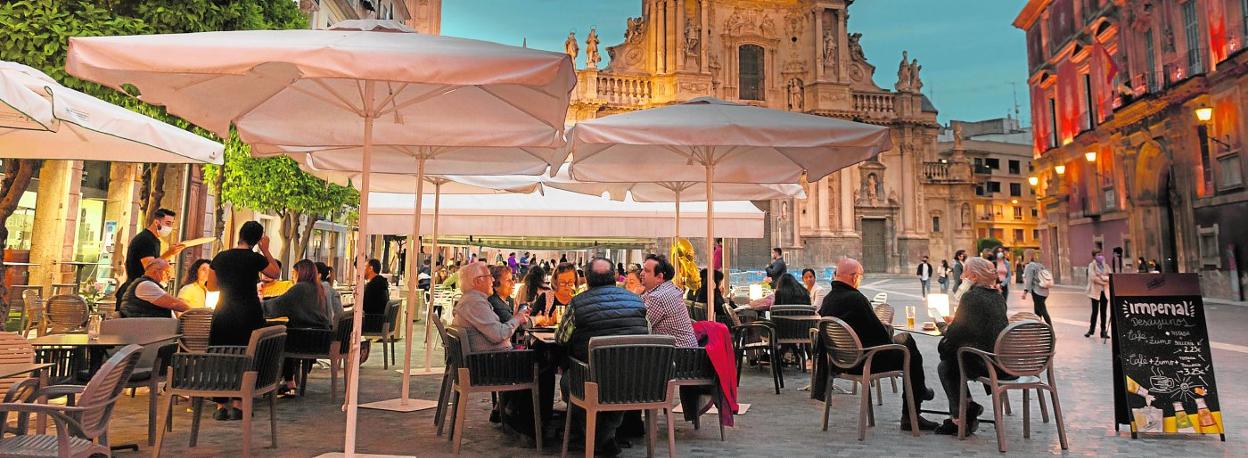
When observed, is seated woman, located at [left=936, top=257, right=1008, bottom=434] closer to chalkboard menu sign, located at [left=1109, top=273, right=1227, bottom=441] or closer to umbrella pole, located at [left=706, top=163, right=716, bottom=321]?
chalkboard menu sign, located at [left=1109, top=273, right=1227, bottom=441]

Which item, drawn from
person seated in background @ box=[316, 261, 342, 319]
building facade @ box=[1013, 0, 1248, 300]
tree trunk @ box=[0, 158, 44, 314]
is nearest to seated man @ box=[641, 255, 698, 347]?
person seated in background @ box=[316, 261, 342, 319]

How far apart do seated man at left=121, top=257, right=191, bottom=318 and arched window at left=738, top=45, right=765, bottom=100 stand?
32.1 meters

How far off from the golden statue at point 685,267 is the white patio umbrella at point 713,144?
173 centimetres

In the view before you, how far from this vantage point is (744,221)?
459 inches

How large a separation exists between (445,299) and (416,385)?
5449mm

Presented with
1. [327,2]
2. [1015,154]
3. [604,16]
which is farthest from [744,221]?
[604,16]

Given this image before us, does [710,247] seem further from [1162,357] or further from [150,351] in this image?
[150,351]

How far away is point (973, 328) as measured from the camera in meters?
4.96

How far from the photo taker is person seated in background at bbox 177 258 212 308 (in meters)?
6.51

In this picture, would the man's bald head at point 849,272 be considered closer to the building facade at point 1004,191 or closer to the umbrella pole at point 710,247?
the umbrella pole at point 710,247

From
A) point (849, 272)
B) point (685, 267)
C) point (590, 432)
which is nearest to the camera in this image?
point (590, 432)

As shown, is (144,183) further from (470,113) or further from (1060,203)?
(1060,203)

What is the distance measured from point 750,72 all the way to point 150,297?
3295 centimetres

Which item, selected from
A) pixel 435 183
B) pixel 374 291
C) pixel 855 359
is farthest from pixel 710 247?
pixel 374 291
